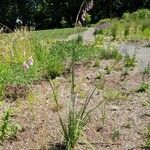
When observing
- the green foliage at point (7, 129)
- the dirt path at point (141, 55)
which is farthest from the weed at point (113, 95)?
the dirt path at point (141, 55)

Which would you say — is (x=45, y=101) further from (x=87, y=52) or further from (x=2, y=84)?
(x=87, y=52)

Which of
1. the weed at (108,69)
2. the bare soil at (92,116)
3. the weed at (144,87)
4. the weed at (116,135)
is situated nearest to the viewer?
the bare soil at (92,116)

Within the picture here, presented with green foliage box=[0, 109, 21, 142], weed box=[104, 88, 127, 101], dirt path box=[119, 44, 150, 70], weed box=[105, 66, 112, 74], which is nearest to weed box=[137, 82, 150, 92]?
weed box=[104, 88, 127, 101]

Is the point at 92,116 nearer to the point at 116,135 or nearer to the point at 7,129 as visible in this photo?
the point at 116,135

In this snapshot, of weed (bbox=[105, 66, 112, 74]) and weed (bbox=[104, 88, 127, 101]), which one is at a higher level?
weed (bbox=[105, 66, 112, 74])

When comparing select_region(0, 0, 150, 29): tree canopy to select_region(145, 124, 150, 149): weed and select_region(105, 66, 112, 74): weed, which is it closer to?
select_region(105, 66, 112, 74): weed

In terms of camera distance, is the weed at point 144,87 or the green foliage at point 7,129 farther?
the weed at point 144,87

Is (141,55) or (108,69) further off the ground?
(108,69)

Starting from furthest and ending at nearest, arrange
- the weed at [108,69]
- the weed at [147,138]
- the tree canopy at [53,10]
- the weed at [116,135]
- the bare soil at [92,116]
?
the tree canopy at [53,10]
the weed at [108,69]
the weed at [116,135]
the bare soil at [92,116]
the weed at [147,138]

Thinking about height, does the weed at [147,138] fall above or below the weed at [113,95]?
below

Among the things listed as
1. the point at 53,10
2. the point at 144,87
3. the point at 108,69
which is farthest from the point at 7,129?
the point at 53,10

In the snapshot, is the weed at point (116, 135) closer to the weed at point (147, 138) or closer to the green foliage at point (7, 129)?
the weed at point (147, 138)

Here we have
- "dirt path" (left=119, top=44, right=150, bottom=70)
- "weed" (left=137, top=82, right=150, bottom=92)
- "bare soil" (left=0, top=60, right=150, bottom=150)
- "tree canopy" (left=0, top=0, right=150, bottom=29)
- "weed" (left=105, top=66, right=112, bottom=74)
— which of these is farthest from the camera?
"tree canopy" (left=0, top=0, right=150, bottom=29)

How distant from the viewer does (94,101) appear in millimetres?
6660
